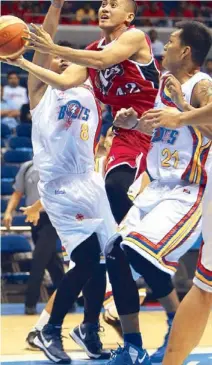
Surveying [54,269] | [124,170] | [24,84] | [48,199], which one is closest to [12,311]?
[54,269]

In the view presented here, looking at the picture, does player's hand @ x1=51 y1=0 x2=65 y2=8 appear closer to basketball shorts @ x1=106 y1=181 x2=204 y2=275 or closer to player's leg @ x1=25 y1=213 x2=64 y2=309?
basketball shorts @ x1=106 y1=181 x2=204 y2=275

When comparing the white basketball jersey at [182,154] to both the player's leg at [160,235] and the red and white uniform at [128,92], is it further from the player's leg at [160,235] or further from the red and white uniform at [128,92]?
the red and white uniform at [128,92]

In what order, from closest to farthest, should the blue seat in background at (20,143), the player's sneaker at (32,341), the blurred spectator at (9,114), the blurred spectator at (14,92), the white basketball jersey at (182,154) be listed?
1. the white basketball jersey at (182,154)
2. the player's sneaker at (32,341)
3. the blue seat in background at (20,143)
4. the blurred spectator at (9,114)
5. the blurred spectator at (14,92)

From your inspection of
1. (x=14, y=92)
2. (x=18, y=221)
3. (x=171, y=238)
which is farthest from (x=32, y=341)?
(x=14, y=92)

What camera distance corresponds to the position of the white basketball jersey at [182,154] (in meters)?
4.89

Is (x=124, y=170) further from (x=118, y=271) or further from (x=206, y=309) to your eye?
(x=206, y=309)

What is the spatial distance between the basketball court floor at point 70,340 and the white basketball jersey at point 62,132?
1.15m

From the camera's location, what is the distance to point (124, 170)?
17.6ft

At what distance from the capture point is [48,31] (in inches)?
212

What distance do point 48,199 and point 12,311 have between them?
307 cm

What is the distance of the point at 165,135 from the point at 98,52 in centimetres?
61

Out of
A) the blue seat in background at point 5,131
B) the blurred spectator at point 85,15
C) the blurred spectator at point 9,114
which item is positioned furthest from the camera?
the blurred spectator at point 85,15

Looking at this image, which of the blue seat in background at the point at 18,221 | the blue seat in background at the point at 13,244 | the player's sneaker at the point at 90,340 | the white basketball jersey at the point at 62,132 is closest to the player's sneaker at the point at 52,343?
the player's sneaker at the point at 90,340

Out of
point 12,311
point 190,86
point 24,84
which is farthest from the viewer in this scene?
point 24,84
